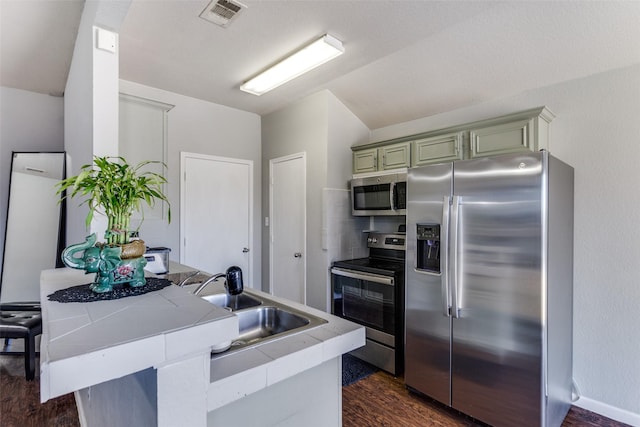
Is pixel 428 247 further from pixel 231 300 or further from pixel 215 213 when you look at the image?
pixel 215 213

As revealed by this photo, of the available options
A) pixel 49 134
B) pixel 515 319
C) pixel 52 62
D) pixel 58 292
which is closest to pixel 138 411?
pixel 58 292

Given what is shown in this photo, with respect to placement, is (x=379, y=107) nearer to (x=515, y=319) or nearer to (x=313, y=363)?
(x=515, y=319)

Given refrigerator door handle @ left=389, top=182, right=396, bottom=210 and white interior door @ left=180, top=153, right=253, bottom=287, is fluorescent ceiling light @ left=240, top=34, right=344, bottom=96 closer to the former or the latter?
white interior door @ left=180, top=153, right=253, bottom=287

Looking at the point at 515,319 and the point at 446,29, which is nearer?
the point at 515,319

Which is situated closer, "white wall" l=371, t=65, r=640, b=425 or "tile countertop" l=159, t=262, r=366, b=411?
"tile countertop" l=159, t=262, r=366, b=411

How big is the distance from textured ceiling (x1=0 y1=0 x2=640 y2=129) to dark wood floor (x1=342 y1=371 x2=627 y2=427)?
2.44 metres

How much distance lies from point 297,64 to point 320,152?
95 centimetres

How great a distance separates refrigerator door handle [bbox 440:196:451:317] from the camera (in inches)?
88.3

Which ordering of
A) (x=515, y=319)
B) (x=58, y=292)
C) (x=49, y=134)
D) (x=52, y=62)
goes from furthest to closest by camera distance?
(x=49, y=134), (x=52, y=62), (x=515, y=319), (x=58, y=292)

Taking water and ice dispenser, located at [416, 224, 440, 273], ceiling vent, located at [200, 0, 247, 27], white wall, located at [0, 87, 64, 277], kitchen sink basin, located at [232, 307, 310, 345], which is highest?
ceiling vent, located at [200, 0, 247, 27]

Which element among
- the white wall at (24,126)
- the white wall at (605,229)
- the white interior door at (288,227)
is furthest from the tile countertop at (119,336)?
the white wall at (24,126)

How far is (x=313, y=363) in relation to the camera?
42.2 inches

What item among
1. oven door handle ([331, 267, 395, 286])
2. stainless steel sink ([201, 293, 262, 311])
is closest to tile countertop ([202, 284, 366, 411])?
stainless steel sink ([201, 293, 262, 311])

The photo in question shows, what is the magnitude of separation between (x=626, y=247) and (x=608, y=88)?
1.11m
